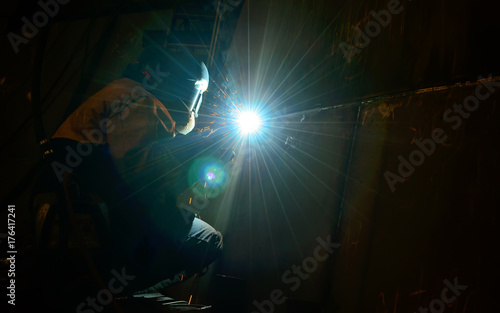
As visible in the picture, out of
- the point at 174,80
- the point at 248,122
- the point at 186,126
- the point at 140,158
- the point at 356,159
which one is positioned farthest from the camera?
the point at 248,122

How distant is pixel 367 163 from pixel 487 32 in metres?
1.03

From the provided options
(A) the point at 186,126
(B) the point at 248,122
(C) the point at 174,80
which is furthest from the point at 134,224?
(B) the point at 248,122

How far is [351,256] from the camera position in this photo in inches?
76.2

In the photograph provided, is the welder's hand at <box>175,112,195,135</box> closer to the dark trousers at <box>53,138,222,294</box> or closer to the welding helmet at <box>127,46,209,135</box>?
the welding helmet at <box>127,46,209,135</box>

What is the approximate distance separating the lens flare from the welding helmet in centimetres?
85

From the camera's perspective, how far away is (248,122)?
12.0ft

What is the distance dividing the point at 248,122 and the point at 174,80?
1238 millimetres

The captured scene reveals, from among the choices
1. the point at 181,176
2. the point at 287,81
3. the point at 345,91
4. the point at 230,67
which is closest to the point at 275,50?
the point at 287,81

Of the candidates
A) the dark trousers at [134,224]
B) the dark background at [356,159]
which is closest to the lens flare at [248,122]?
the dark background at [356,159]

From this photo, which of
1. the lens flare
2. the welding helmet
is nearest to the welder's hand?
the welding helmet

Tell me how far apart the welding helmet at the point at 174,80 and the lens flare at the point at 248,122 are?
2.80 feet

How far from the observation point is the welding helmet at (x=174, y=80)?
2.66 metres

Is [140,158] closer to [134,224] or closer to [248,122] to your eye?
[134,224]

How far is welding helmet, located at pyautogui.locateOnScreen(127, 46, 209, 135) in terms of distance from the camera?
2.66 m
